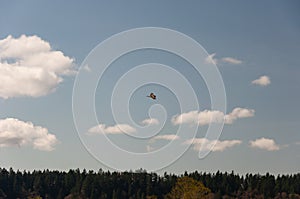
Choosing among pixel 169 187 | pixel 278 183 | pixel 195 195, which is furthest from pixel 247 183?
pixel 195 195

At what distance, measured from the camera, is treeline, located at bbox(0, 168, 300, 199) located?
135 metres

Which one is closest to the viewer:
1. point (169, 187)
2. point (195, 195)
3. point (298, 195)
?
point (195, 195)

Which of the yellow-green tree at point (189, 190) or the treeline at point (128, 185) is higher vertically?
the treeline at point (128, 185)

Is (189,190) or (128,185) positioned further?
(128,185)

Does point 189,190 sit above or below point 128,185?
below

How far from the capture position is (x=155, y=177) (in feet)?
485

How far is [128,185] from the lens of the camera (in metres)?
143

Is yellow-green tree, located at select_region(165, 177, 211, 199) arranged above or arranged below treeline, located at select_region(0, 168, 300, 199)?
below

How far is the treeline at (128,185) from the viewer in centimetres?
13538

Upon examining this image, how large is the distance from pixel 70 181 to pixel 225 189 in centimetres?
3927

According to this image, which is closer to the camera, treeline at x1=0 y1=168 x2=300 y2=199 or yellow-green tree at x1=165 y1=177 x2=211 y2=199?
yellow-green tree at x1=165 y1=177 x2=211 y2=199

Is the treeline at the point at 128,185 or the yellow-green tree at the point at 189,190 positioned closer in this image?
the yellow-green tree at the point at 189,190

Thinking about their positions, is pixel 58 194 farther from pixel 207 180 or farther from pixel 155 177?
pixel 207 180

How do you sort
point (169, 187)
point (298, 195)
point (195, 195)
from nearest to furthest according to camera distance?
point (195, 195) < point (298, 195) < point (169, 187)
